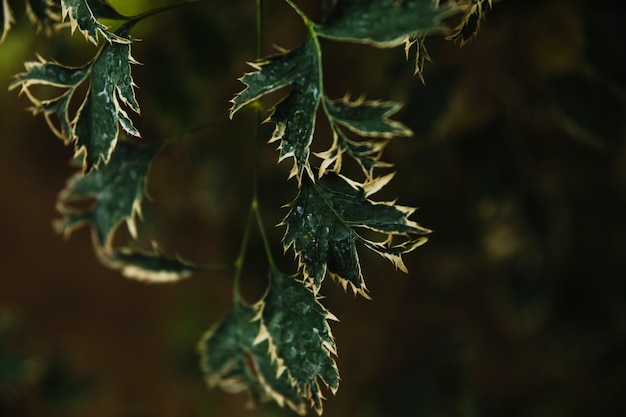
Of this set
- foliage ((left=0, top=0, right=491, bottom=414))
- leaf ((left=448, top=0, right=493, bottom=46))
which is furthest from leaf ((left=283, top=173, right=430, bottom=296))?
leaf ((left=448, top=0, right=493, bottom=46))

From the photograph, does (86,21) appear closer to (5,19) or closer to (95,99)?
(95,99)

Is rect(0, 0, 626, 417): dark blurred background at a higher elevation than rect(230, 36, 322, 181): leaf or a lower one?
lower

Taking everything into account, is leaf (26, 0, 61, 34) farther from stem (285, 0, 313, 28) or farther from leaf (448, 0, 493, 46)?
leaf (448, 0, 493, 46)

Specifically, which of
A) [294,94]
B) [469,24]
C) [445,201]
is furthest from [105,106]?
[445,201]

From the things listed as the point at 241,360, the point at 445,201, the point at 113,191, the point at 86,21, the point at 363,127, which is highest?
the point at 86,21

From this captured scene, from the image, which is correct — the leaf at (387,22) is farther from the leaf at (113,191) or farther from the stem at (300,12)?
the leaf at (113,191)

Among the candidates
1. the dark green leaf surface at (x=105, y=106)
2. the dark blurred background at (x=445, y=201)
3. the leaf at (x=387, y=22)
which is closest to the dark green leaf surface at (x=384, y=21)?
the leaf at (x=387, y=22)
